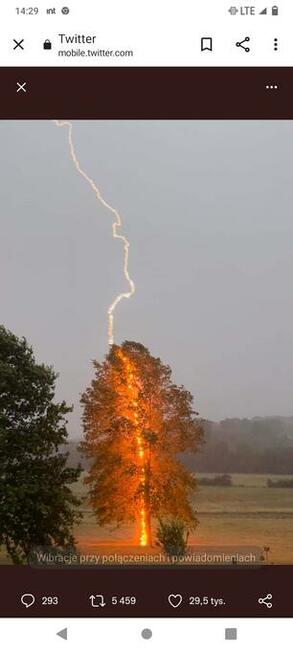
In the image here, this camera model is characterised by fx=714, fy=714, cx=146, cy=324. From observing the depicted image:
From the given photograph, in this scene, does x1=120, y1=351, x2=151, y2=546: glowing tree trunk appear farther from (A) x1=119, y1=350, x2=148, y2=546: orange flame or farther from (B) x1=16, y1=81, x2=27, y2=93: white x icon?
(B) x1=16, y1=81, x2=27, y2=93: white x icon

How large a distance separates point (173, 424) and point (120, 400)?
141 centimetres

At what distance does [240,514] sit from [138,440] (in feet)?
12.8

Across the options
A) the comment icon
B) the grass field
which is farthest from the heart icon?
the grass field

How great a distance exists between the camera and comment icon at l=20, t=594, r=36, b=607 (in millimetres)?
8430

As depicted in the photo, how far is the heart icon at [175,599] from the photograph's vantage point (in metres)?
8.27

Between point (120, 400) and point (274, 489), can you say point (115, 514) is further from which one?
point (274, 489)

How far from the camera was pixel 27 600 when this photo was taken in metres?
8.45
